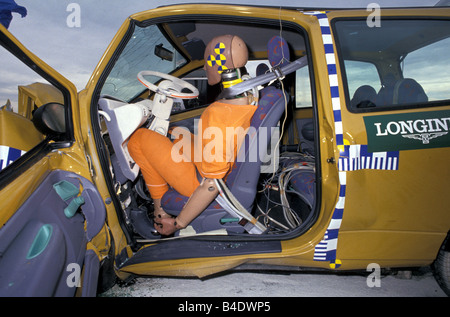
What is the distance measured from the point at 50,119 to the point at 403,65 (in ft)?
7.68

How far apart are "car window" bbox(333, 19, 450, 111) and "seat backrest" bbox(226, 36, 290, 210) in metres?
0.37

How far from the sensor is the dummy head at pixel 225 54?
1.59 metres

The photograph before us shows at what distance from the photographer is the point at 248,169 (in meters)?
1.78

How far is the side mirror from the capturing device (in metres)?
1.44

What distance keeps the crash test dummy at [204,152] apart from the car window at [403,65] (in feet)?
2.05

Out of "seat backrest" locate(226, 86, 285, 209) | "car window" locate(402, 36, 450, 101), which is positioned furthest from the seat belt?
"car window" locate(402, 36, 450, 101)

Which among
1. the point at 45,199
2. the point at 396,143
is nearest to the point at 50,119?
the point at 45,199

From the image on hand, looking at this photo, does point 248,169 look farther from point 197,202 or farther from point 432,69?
point 432,69

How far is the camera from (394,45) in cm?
183

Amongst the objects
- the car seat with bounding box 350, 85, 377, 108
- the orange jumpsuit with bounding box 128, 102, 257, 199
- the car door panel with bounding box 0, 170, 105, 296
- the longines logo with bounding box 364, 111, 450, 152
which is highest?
the car seat with bounding box 350, 85, 377, 108
